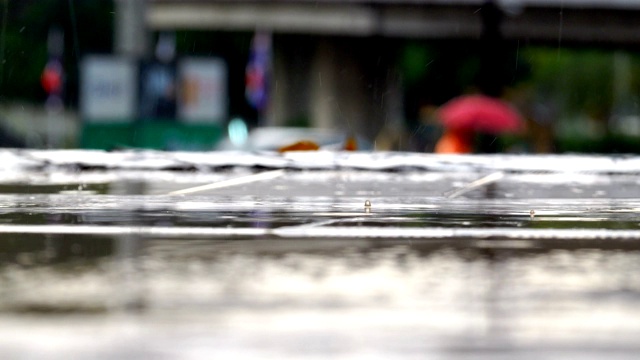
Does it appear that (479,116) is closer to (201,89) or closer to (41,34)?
(201,89)

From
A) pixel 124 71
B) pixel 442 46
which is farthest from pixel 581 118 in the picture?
pixel 124 71

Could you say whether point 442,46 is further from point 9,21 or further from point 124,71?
point 124,71

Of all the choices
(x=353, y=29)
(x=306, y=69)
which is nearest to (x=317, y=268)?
(x=353, y=29)

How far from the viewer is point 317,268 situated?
5.41m

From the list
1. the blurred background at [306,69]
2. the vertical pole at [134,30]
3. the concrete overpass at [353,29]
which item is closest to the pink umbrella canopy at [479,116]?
the blurred background at [306,69]

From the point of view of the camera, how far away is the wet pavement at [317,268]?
3.89 m

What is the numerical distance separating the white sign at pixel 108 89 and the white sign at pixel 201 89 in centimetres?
88

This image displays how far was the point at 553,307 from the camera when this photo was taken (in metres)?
4.47

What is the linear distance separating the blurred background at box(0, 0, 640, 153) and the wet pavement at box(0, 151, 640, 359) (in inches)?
709

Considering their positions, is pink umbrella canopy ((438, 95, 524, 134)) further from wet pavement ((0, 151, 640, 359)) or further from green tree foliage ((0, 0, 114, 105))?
green tree foliage ((0, 0, 114, 105))

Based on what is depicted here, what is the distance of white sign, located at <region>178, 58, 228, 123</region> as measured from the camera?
93.5 ft

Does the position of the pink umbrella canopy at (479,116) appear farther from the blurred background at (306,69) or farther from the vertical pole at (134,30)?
the vertical pole at (134,30)

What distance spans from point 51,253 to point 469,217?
2462 mm

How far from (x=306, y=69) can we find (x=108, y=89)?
2534 centimetres
